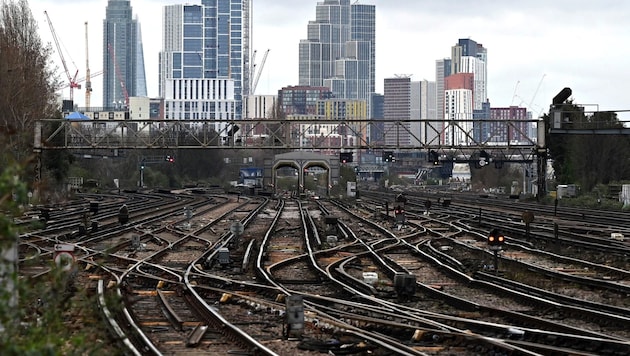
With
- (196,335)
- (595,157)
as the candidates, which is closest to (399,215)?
(196,335)

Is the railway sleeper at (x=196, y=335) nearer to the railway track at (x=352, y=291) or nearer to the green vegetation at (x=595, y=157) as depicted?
the railway track at (x=352, y=291)

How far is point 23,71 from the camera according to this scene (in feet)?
216

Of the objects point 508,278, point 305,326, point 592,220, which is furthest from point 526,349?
point 592,220

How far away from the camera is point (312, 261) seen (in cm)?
2683

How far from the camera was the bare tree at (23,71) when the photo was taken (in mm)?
63688

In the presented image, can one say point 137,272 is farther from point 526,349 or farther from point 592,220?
point 592,220

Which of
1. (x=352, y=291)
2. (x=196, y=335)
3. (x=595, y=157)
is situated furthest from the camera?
(x=595, y=157)

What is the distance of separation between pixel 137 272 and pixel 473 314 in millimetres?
9532

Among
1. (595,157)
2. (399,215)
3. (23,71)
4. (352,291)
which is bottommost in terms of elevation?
(352,291)

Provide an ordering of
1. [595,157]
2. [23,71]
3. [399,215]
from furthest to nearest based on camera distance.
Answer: [595,157] < [23,71] < [399,215]

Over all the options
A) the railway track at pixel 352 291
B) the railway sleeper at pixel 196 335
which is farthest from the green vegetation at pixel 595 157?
the railway sleeper at pixel 196 335

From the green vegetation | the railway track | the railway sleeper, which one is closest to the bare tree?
the railway track

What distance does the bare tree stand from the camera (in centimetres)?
6369

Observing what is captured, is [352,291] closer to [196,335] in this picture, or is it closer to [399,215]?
[196,335]
